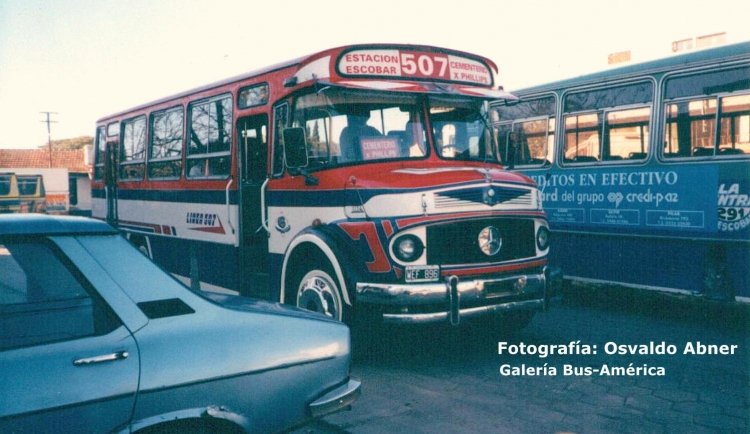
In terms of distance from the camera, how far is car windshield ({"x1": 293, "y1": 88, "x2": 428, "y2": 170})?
20.6 feet

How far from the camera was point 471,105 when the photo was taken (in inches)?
275

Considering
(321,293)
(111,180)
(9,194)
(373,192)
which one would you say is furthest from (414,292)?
(9,194)

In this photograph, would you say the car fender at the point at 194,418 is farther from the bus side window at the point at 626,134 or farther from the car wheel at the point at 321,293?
the bus side window at the point at 626,134

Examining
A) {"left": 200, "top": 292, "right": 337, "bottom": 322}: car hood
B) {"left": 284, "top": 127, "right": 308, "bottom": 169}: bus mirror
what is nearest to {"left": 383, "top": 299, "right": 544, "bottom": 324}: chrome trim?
{"left": 284, "top": 127, "right": 308, "bottom": 169}: bus mirror

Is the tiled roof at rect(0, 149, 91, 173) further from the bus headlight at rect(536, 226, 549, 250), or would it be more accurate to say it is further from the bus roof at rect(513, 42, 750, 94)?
the bus headlight at rect(536, 226, 549, 250)

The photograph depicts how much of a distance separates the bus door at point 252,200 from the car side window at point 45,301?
15.8 ft

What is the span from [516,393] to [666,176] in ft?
12.7

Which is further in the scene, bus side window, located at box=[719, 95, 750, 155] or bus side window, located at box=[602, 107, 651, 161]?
bus side window, located at box=[602, 107, 651, 161]

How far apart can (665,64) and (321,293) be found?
5122mm

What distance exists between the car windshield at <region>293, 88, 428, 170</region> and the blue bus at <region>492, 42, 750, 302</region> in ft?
4.32

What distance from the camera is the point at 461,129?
684 centimetres

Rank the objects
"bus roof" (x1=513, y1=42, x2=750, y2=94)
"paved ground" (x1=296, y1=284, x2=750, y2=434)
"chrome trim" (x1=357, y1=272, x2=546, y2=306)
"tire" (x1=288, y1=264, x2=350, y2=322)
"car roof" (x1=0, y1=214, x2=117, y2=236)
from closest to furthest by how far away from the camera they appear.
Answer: "car roof" (x1=0, y1=214, x2=117, y2=236) < "paved ground" (x1=296, y1=284, x2=750, y2=434) < "chrome trim" (x1=357, y1=272, x2=546, y2=306) < "tire" (x1=288, y1=264, x2=350, y2=322) < "bus roof" (x1=513, y1=42, x2=750, y2=94)

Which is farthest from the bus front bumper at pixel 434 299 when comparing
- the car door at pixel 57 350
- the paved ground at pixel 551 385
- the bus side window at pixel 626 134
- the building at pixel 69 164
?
the building at pixel 69 164

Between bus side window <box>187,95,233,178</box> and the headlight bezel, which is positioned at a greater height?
bus side window <box>187,95,233,178</box>
